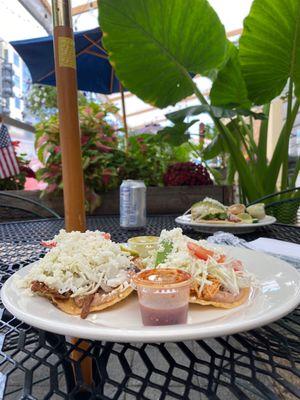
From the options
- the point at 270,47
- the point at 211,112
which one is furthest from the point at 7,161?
the point at 270,47

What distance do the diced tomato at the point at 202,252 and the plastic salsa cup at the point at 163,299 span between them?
0.56 feet

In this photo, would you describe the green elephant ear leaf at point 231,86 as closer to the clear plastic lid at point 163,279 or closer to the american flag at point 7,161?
the american flag at point 7,161

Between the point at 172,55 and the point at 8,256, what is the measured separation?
2.07m

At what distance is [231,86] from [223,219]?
1628 mm

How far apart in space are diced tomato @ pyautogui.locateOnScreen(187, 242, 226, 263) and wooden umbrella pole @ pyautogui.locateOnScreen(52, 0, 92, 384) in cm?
36

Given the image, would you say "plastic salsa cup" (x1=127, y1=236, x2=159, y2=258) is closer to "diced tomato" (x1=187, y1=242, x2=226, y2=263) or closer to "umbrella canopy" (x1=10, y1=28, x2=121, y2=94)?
"diced tomato" (x1=187, y1=242, x2=226, y2=263)

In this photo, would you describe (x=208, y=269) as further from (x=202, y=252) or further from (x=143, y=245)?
(x=143, y=245)

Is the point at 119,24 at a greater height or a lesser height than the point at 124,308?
greater

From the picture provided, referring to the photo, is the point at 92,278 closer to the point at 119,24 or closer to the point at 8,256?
the point at 8,256

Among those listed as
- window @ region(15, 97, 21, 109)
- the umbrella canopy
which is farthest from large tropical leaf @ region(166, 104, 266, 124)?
window @ region(15, 97, 21, 109)

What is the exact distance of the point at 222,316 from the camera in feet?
1.77

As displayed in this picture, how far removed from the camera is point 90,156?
7.58ft

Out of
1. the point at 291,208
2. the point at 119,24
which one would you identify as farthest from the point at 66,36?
the point at 291,208

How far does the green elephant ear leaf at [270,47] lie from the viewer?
2041 mm
